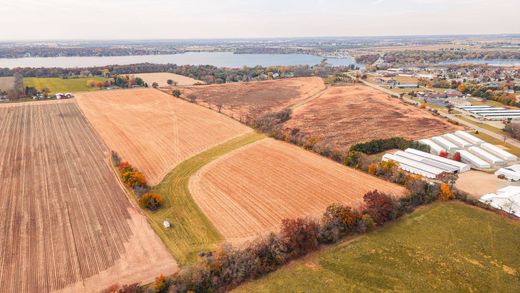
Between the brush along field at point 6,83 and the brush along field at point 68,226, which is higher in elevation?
the brush along field at point 6,83

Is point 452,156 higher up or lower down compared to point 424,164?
lower down

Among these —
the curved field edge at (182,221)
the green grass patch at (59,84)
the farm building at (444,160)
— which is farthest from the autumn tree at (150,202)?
the green grass patch at (59,84)

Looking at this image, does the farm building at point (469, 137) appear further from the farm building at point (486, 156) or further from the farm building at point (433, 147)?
the farm building at point (433, 147)

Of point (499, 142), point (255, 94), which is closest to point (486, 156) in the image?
point (499, 142)

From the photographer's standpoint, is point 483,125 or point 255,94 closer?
point 483,125

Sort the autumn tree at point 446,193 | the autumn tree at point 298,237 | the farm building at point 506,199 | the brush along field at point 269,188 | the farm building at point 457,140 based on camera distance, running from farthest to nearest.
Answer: the farm building at point 457,140
the autumn tree at point 446,193
the farm building at point 506,199
the brush along field at point 269,188
the autumn tree at point 298,237

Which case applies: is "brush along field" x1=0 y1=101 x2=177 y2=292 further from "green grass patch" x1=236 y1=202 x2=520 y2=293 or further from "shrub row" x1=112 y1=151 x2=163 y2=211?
"green grass patch" x1=236 y1=202 x2=520 y2=293

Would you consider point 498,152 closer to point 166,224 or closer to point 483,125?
point 483,125
